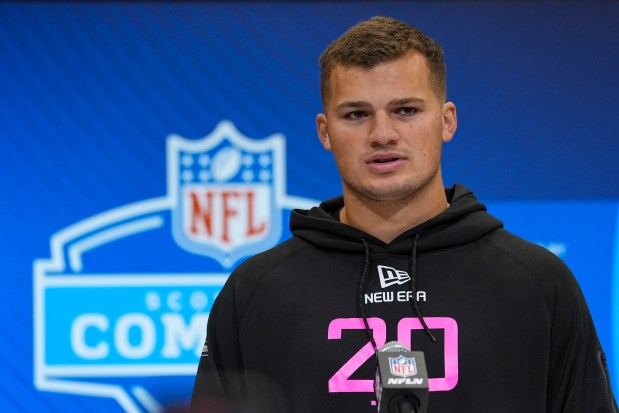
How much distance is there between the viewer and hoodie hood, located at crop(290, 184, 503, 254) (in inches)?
62.9

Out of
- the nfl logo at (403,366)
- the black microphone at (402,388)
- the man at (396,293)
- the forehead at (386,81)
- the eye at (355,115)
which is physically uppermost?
the forehead at (386,81)

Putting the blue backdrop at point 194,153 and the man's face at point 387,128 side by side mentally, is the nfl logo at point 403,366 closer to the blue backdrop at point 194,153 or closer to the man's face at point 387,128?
the man's face at point 387,128

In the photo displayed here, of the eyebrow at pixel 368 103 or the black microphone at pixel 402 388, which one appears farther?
the eyebrow at pixel 368 103

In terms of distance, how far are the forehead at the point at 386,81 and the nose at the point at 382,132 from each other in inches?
1.2

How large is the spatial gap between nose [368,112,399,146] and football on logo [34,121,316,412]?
1.43 meters

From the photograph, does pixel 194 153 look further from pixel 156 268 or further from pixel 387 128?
pixel 387 128

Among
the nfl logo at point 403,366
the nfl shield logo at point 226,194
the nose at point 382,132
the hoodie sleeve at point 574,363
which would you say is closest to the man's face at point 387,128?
Result: the nose at point 382,132

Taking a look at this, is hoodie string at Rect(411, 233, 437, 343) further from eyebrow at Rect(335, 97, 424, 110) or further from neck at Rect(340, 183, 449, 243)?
eyebrow at Rect(335, 97, 424, 110)

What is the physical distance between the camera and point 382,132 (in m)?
1.53

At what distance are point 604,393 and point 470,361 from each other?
22cm

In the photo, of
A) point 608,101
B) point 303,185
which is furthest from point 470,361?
point 608,101

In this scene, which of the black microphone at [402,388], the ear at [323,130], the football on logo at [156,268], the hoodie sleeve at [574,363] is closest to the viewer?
the black microphone at [402,388]

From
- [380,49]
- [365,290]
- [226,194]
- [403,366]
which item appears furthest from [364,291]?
[226,194]

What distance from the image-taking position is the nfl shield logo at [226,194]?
2.93 meters
